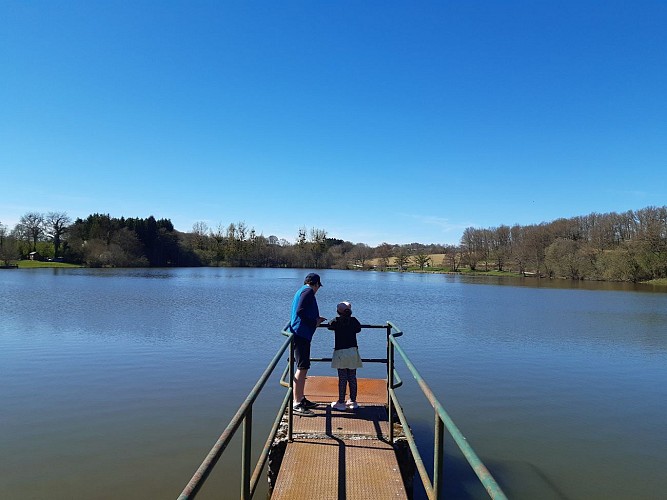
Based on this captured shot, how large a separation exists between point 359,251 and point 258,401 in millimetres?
124248

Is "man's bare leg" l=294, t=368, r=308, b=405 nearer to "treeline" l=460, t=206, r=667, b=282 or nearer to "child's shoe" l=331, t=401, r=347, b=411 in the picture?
"child's shoe" l=331, t=401, r=347, b=411

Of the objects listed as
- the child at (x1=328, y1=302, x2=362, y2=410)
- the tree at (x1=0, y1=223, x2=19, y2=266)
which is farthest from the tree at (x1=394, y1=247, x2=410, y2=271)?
the child at (x1=328, y1=302, x2=362, y2=410)

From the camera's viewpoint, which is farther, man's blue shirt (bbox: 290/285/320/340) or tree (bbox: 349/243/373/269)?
tree (bbox: 349/243/373/269)

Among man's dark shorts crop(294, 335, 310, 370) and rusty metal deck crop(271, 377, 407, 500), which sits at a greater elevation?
man's dark shorts crop(294, 335, 310, 370)

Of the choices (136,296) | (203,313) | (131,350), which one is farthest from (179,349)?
(136,296)

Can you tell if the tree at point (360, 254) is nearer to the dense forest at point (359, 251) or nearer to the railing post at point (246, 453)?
the dense forest at point (359, 251)

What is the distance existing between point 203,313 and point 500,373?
15.9 meters

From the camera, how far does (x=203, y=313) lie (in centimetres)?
2436

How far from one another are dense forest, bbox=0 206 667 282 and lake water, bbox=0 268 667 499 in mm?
55790

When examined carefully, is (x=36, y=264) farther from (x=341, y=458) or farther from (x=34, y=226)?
(x=341, y=458)

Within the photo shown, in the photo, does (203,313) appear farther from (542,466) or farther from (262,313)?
(542,466)

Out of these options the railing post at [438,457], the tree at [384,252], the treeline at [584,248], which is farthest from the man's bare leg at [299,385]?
the tree at [384,252]

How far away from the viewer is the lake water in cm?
682

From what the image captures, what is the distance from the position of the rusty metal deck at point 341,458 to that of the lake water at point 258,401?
5.11 ft
